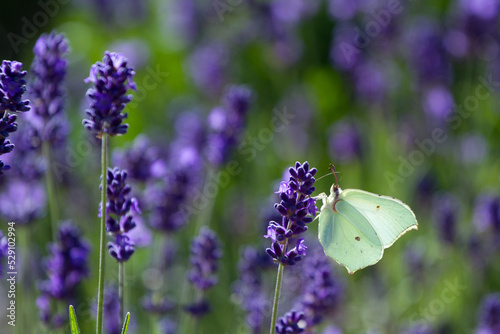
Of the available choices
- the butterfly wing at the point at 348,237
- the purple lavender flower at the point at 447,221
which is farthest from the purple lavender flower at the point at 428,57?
the butterfly wing at the point at 348,237

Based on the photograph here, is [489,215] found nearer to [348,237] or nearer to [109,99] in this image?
[348,237]

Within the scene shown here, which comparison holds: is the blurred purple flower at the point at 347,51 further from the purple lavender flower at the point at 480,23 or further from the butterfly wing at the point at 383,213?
the butterfly wing at the point at 383,213

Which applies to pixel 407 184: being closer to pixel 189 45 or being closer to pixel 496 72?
pixel 496 72

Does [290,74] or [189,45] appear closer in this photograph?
[290,74]

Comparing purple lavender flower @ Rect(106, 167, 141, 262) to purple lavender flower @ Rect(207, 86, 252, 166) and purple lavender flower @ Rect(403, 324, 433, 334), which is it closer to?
purple lavender flower @ Rect(207, 86, 252, 166)

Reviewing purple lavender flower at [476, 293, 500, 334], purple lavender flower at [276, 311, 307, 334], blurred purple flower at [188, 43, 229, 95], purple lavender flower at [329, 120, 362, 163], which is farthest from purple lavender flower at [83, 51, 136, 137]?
blurred purple flower at [188, 43, 229, 95]

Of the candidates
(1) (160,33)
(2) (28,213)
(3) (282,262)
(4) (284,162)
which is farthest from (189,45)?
(3) (282,262)
